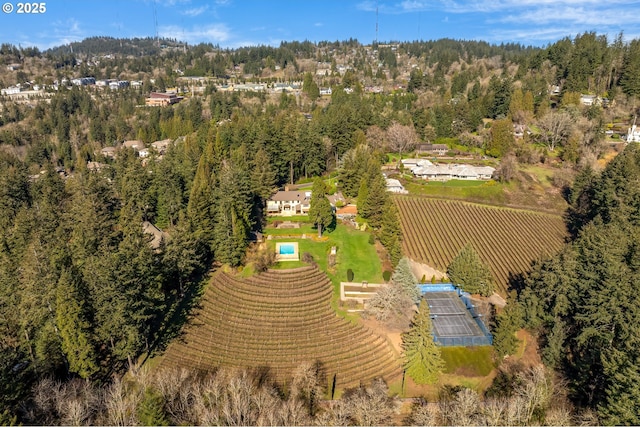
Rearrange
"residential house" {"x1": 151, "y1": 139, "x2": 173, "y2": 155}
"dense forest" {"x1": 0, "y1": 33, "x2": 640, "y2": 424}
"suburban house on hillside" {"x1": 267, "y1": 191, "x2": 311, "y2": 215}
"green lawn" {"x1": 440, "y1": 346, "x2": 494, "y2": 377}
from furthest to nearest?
1. "residential house" {"x1": 151, "y1": 139, "x2": 173, "y2": 155}
2. "suburban house on hillside" {"x1": 267, "y1": 191, "x2": 311, "y2": 215}
3. "green lawn" {"x1": 440, "y1": 346, "x2": 494, "y2": 377}
4. "dense forest" {"x1": 0, "y1": 33, "x2": 640, "y2": 424}

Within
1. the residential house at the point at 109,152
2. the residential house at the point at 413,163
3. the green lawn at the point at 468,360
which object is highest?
the residential house at the point at 413,163

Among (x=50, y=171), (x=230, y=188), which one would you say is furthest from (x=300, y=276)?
(x=50, y=171)

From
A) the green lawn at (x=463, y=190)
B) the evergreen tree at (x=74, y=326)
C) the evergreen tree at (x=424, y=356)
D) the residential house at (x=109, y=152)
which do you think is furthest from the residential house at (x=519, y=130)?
the residential house at (x=109, y=152)

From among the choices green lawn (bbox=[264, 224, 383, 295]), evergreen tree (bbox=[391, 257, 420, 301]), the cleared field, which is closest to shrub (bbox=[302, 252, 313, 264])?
green lawn (bbox=[264, 224, 383, 295])

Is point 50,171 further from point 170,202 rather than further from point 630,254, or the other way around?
point 630,254

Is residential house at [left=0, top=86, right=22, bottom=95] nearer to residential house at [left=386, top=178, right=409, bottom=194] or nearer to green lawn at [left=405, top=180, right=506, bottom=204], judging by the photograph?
residential house at [left=386, top=178, right=409, bottom=194]

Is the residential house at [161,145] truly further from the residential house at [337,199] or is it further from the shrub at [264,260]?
the shrub at [264,260]
